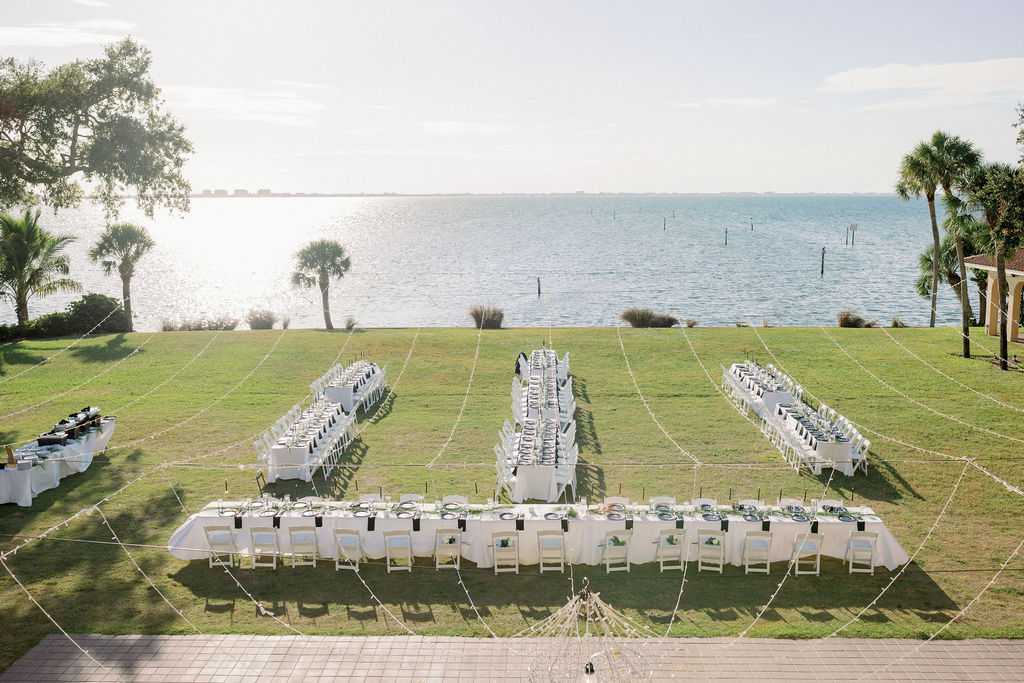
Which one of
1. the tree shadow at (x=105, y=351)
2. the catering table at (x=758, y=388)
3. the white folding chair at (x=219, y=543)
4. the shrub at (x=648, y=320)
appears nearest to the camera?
the white folding chair at (x=219, y=543)

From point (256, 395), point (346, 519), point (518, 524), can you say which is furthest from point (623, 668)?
point (256, 395)

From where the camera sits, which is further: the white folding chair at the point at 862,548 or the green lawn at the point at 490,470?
the white folding chair at the point at 862,548

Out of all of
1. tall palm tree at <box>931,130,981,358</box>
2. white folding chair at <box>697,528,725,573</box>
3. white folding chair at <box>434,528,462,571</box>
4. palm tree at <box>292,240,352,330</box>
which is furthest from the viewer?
palm tree at <box>292,240,352,330</box>

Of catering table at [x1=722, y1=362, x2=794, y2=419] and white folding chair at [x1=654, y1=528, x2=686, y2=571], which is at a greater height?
catering table at [x1=722, y1=362, x2=794, y2=419]

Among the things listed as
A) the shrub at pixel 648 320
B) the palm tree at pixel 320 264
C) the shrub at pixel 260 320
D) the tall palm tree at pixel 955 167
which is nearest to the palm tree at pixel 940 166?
the tall palm tree at pixel 955 167

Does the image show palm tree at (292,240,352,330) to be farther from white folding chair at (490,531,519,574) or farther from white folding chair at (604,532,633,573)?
white folding chair at (604,532,633,573)


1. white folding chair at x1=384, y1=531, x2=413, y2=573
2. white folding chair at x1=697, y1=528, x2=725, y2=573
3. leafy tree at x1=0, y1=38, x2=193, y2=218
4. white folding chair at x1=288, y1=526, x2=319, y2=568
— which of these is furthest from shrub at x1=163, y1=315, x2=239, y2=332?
white folding chair at x1=697, y1=528, x2=725, y2=573

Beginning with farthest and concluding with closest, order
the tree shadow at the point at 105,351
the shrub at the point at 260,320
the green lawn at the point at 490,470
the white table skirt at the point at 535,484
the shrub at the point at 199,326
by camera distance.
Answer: the shrub at the point at 260,320 < the shrub at the point at 199,326 < the tree shadow at the point at 105,351 < the white table skirt at the point at 535,484 < the green lawn at the point at 490,470

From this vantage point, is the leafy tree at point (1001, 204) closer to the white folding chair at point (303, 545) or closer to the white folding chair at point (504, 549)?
the white folding chair at point (504, 549)
